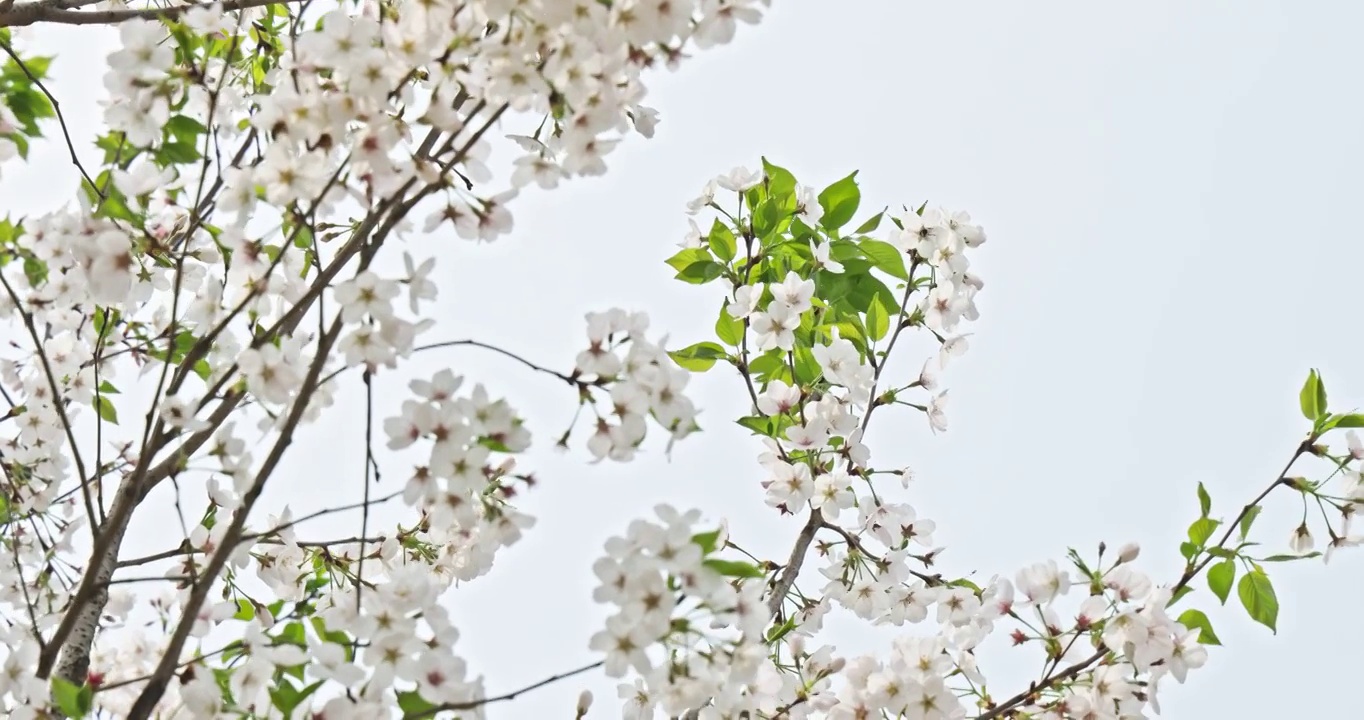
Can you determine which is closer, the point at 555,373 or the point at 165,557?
the point at 555,373

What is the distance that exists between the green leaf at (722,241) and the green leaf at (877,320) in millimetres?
350

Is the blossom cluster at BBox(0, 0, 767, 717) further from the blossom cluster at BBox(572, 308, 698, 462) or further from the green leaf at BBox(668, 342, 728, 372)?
the green leaf at BBox(668, 342, 728, 372)

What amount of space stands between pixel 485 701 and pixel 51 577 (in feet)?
4.48

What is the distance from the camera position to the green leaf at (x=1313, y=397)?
7.00ft

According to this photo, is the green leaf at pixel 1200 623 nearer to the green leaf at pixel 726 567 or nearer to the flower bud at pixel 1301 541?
the flower bud at pixel 1301 541

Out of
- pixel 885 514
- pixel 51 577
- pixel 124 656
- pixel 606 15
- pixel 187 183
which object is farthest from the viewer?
pixel 885 514

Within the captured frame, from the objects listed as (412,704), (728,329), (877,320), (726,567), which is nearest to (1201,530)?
(877,320)

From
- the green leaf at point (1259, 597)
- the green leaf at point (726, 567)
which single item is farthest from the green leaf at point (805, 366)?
the green leaf at point (726, 567)

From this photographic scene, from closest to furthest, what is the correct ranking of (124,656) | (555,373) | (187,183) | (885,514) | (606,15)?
(606,15) → (555,373) → (187,183) → (124,656) → (885,514)

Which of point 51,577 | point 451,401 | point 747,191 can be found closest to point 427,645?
point 451,401

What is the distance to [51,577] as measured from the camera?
2197 millimetres

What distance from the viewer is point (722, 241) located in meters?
2.55

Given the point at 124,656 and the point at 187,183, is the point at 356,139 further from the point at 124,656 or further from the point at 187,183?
the point at 124,656

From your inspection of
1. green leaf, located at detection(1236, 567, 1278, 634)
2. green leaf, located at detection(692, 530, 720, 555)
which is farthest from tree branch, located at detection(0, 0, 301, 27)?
green leaf, located at detection(1236, 567, 1278, 634)
